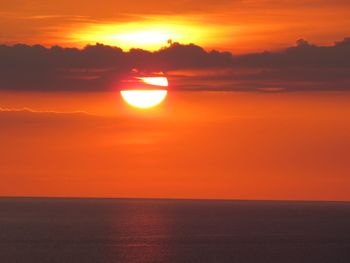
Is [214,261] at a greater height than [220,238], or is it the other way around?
[220,238]

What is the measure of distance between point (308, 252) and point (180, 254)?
69.1 feet

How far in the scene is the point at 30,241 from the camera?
630 ft

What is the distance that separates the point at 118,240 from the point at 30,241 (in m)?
17.0

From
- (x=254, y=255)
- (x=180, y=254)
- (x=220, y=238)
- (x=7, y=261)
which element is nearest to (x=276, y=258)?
(x=254, y=255)

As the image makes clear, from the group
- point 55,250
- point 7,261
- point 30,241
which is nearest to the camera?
point 7,261

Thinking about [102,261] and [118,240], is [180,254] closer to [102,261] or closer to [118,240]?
[102,261]

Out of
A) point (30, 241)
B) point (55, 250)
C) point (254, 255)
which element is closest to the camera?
point (254, 255)

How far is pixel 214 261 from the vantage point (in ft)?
467

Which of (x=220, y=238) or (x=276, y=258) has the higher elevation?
(x=220, y=238)

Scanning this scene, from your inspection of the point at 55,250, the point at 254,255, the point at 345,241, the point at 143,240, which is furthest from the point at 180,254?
the point at 345,241

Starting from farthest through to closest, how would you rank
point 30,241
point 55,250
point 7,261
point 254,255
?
point 30,241 < point 55,250 < point 254,255 < point 7,261

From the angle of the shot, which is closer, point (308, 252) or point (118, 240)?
point (308, 252)

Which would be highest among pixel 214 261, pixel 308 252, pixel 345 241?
pixel 345 241

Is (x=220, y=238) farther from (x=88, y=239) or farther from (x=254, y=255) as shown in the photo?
(x=254, y=255)
